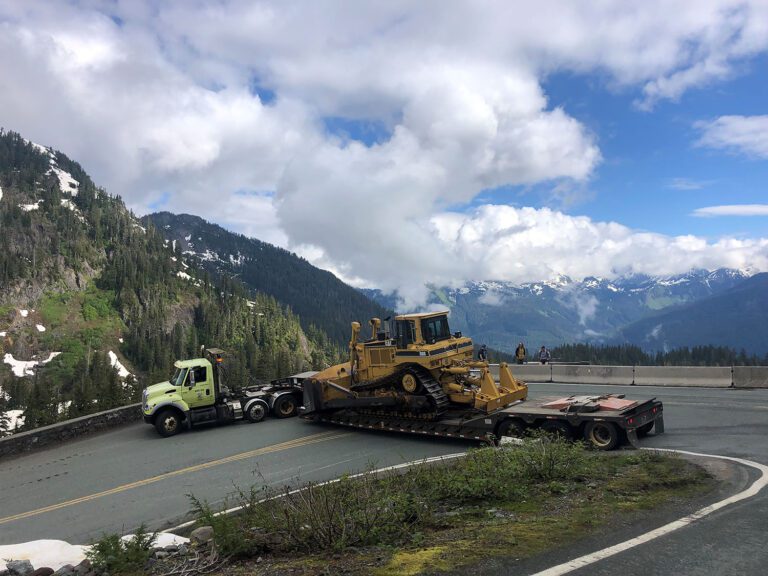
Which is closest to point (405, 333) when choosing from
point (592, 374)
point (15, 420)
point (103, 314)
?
point (592, 374)

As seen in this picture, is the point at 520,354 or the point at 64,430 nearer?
the point at 64,430

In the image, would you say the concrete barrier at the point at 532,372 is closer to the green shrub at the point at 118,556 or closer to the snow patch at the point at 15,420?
the green shrub at the point at 118,556

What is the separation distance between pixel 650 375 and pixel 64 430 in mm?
22580

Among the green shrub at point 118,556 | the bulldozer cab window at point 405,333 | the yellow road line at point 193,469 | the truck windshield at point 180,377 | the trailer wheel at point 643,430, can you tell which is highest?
the bulldozer cab window at point 405,333

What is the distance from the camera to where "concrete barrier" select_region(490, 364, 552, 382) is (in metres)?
24.4

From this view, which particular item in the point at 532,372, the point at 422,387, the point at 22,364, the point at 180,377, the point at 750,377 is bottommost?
the point at 750,377

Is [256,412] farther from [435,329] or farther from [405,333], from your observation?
[435,329]

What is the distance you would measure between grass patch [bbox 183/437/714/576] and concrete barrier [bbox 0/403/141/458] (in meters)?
13.3

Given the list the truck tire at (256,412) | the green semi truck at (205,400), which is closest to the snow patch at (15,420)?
the green semi truck at (205,400)

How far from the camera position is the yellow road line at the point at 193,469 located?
11.2 metres

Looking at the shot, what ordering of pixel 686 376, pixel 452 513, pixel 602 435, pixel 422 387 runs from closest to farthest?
pixel 452 513 → pixel 602 435 → pixel 422 387 → pixel 686 376

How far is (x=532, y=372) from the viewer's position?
2544 centimetres

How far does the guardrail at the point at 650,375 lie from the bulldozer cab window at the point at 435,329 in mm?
9615

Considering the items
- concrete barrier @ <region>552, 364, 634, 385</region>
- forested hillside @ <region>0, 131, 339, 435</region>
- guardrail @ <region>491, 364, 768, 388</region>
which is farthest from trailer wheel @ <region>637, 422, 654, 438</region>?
forested hillside @ <region>0, 131, 339, 435</region>
